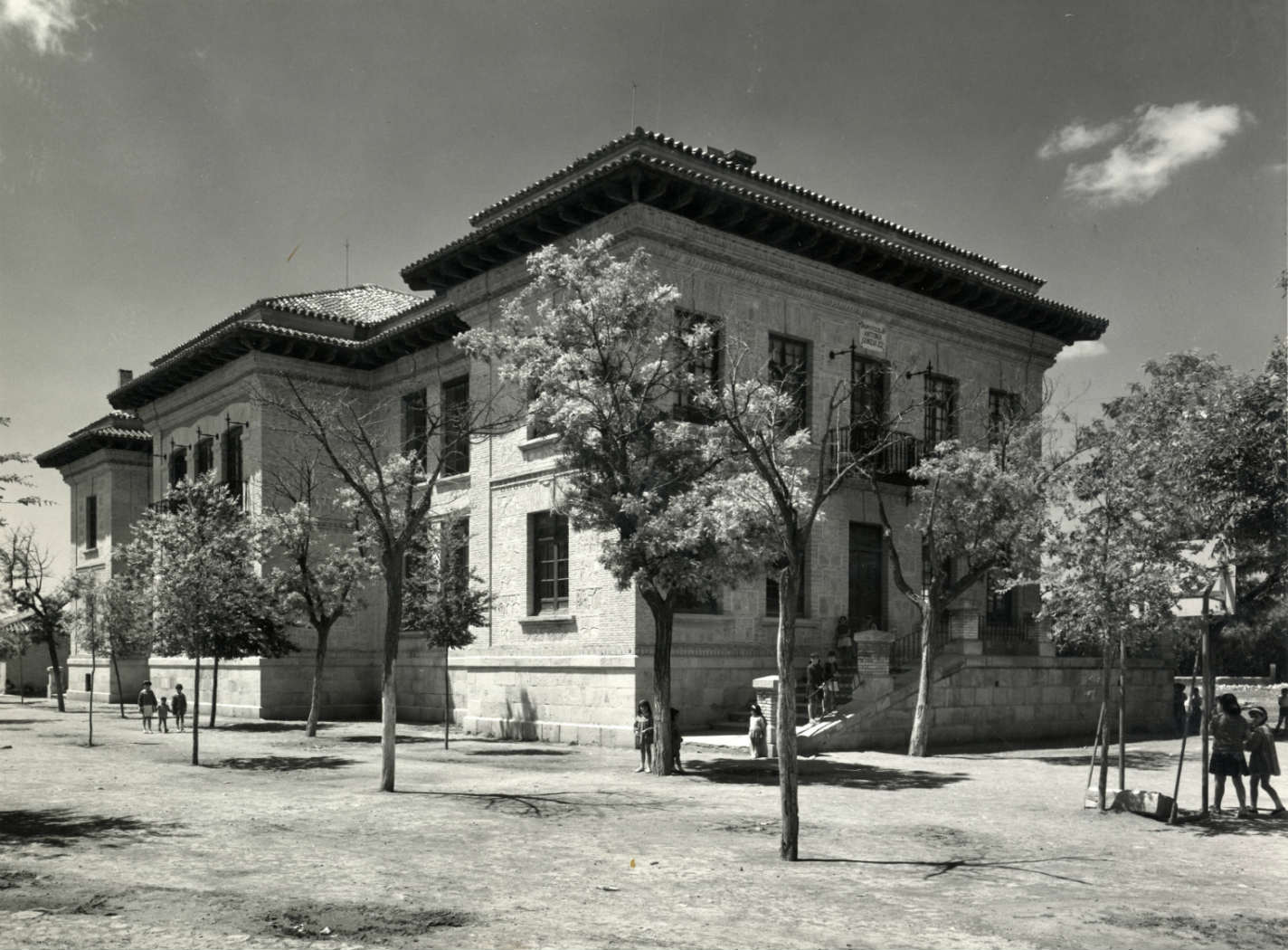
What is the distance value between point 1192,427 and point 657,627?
940cm

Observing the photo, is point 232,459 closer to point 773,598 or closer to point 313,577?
point 313,577

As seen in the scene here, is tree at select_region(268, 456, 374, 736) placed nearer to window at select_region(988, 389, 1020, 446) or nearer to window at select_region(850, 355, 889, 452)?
window at select_region(850, 355, 889, 452)

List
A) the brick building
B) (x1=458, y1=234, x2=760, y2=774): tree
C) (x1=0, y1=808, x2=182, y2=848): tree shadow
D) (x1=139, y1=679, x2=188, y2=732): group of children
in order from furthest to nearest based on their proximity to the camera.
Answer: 1. (x1=139, y1=679, x2=188, y2=732): group of children
2. the brick building
3. (x1=458, y1=234, x2=760, y2=774): tree
4. (x1=0, y1=808, x2=182, y2=848): tree shadow

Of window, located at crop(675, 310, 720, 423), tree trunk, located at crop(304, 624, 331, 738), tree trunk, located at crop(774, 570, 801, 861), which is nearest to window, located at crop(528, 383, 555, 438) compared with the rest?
window, located at crop(675, 310, 720, 423)

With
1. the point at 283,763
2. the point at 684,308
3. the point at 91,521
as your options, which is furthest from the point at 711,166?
the point at 91,521

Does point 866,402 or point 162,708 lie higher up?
point 866,402

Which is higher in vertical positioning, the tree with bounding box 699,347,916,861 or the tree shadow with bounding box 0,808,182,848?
the tree with bounding box 699,347,916,861

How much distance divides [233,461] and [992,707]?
70.3ft

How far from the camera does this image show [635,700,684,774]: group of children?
1775 centimetres

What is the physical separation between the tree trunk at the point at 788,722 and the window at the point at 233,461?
2540 centimetres

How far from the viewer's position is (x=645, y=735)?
18172mm

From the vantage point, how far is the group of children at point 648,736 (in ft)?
58.2

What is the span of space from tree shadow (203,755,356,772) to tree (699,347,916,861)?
7.35 meters

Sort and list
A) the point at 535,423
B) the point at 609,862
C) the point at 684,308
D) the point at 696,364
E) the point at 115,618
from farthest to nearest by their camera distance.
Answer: the point at 115,618 → the point at 684,308 → the point at 696,364 → the point at 535,423 → the point at 609,862
